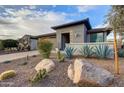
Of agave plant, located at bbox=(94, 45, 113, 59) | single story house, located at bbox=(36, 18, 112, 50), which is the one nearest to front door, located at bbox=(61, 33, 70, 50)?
single story house, located at bbox=(36, 18, 112, 50)

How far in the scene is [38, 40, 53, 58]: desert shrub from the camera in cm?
586

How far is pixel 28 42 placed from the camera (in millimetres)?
5641

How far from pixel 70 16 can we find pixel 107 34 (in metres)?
1.25

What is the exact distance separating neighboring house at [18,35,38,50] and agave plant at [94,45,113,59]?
2112 millimetres

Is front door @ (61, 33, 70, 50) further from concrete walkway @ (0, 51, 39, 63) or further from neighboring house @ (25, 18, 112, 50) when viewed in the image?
concrete walkway @ (0, 51, 39, 63)

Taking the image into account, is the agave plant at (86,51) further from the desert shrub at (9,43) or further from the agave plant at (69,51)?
the desert shrub at (9,43)

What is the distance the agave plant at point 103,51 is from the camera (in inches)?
223

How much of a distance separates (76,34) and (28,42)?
161 centimetres

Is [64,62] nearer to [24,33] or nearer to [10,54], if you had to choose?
[24,33]

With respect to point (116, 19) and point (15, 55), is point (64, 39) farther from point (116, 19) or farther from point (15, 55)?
point (15, 55)

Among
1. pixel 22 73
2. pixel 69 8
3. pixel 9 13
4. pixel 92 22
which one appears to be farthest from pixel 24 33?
pixel 92 22

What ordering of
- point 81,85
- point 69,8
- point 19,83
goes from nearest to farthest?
point 81,85
point 19,83
point 69,8

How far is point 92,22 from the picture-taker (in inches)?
203

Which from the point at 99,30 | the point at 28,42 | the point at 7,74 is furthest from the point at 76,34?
the point at 7,74
